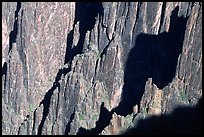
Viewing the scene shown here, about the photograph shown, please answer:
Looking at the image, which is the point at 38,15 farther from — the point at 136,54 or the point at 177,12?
the point at 177,12

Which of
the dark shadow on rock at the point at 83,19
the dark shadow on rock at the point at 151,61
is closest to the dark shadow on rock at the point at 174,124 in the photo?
the dark shadow on rock at the point at 151,61

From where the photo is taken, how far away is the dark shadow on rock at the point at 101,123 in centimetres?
5938

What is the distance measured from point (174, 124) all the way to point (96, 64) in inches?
854

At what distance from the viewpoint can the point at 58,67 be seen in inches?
3056

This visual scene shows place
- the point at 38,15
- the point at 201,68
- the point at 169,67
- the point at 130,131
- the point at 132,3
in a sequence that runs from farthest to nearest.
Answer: the point at 38,15, the point at 132,3, the point at 169,67, the point at 201,68, the point at 130,131

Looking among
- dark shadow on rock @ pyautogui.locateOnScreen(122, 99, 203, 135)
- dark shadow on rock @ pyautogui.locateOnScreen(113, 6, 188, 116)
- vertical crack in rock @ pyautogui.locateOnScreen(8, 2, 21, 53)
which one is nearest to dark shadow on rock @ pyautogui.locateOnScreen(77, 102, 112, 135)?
dark shadow on rock @ pyautogui.locateOnScreen(113, 6, 188, 116)

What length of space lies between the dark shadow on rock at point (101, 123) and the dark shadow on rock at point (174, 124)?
7646mm

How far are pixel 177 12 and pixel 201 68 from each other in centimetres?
1109

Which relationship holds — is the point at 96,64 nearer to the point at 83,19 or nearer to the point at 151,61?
the point at 151,61

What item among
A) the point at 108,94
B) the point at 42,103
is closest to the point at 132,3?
the point at 108,94

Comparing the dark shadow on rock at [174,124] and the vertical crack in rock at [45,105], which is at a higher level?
the dark shadow on rock at [174,124]

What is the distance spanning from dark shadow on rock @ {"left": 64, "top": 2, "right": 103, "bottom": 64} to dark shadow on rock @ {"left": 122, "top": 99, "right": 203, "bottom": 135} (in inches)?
1078

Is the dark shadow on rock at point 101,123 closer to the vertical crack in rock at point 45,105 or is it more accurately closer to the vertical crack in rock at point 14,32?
the vertical crack in rock at point 45,105

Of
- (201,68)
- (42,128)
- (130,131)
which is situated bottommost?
(42,128)
